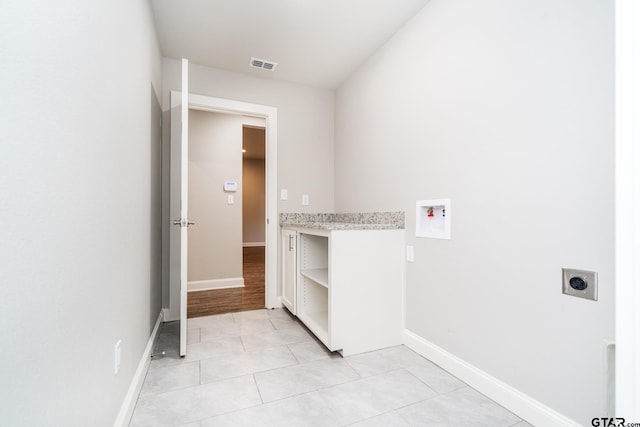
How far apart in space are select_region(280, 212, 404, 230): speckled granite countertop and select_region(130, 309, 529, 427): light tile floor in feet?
2.97

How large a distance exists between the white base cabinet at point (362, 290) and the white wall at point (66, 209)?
3.91 ft

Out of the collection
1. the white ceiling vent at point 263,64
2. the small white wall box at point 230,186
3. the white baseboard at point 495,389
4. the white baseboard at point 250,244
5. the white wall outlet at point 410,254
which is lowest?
the white baseboard at point 250,244

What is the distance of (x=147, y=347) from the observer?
186 centimetres

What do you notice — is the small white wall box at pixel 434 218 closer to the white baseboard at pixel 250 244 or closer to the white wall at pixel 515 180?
the white wall at pixel 515 180

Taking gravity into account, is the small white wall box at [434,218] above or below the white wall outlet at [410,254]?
above

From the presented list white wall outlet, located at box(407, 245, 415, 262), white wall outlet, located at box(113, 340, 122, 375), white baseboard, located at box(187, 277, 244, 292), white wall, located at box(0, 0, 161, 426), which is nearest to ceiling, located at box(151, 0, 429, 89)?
white wall, located at box(0, 0, 161, 426)

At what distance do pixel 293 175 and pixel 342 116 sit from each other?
863 millimetres

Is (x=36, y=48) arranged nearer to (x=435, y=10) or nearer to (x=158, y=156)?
(x=158, y=156)

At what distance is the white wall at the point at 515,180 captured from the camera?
3.73 ft

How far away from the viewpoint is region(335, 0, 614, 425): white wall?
3.73 feet

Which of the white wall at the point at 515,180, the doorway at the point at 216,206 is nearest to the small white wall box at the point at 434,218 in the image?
the white wall at the point at 515,180
